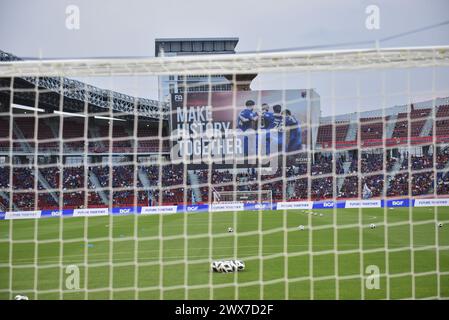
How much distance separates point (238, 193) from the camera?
2331 centimetres

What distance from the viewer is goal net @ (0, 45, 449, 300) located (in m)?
4.96

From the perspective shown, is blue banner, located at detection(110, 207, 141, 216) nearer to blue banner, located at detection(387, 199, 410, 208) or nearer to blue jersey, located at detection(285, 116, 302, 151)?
blue jersey, located at detection(285, 116, 302, 151)

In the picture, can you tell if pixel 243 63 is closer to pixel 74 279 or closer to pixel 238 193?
pixel 74 279

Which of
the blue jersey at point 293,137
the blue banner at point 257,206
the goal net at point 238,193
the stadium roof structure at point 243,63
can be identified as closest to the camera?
the stadium roof structure at point 243,63

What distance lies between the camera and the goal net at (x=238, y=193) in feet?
16.3

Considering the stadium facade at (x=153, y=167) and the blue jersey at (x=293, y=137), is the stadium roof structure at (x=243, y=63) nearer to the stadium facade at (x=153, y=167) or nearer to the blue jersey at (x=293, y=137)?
the stadium facade at (x=153, y=167)

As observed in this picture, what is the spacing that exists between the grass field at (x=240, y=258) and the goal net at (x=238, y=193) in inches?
2.0

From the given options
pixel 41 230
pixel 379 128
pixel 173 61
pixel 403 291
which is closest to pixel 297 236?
pixel 403 291

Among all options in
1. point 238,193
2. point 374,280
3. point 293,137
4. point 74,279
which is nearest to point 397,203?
point 293,137

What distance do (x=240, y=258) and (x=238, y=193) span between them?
12.8m

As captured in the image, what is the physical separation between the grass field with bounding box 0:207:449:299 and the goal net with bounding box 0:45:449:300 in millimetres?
52

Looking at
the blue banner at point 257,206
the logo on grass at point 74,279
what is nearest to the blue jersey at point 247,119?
the blue banner at point 257,206

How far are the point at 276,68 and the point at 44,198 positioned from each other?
1903cm

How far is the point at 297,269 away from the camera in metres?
9.08
